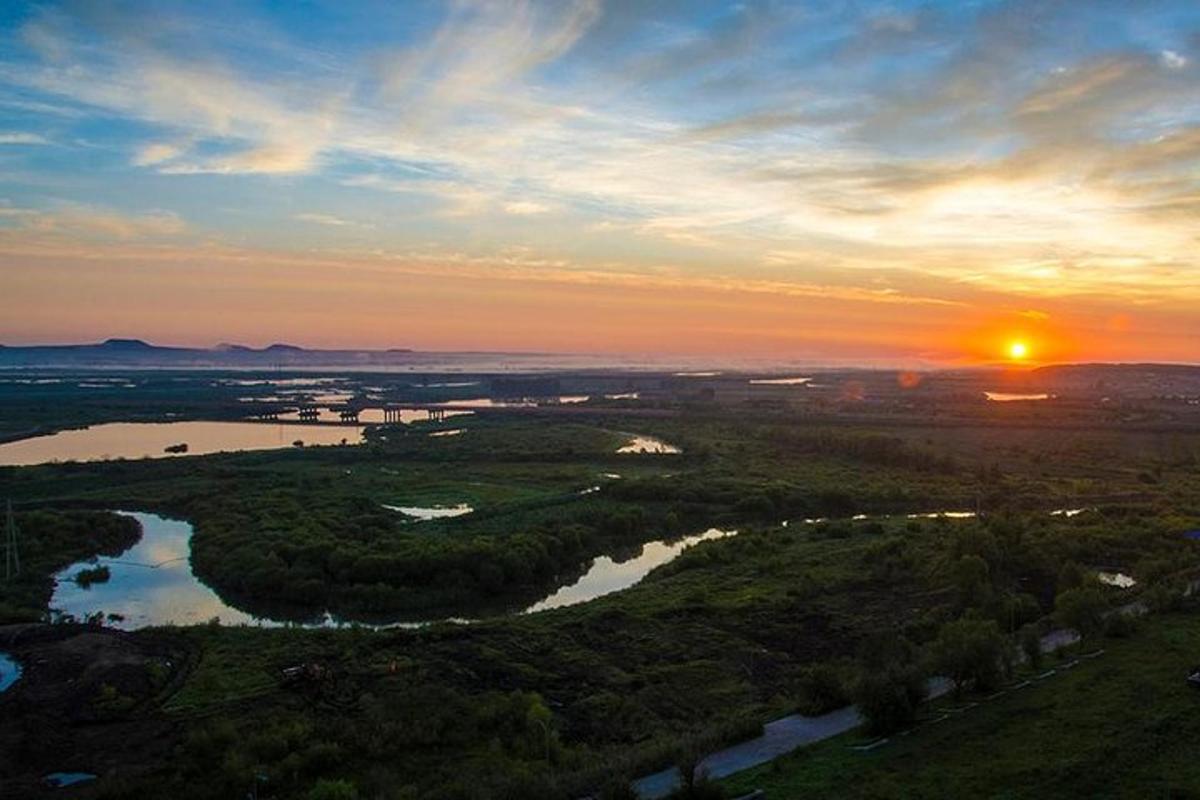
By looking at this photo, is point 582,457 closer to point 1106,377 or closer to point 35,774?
point 35,774

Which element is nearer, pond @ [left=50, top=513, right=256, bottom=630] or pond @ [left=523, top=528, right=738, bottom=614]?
pond @ [left=50, top=513, right=256, bottom=630]

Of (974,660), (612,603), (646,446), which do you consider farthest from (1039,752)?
(646,446)

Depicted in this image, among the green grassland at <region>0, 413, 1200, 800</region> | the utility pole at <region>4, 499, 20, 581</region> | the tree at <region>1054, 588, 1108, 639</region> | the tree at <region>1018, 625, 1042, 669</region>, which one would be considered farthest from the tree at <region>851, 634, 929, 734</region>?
the utility pole at <region>4, 499, 20, 581</region>

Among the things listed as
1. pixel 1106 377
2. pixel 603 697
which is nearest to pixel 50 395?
pixel 603 697

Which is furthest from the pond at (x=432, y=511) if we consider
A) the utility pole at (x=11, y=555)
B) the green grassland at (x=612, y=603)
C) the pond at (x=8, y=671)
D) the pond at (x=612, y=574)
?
the pond at (x=8, y=671)

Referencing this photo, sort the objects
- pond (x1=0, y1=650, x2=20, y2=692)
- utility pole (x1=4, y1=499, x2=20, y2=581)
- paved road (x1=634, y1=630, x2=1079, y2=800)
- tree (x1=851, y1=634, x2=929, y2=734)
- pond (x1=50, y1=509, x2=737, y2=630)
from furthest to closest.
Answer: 1. utility pole (x1=4, y1=499, x2=20, y2=581)
2. pond (x1=50, y1=509, x2=737, y2=630)
3. pond (x1=0, y1=650, x2=20, y2=692)
4. tree (x1=851, y1=634, x2=929, y2=734)
5. paved road (x1=634, y1=630, x2=1079, y2=800)

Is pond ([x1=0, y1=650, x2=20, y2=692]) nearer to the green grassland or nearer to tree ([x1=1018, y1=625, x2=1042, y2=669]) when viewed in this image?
the green grassland

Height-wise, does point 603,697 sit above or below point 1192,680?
below
